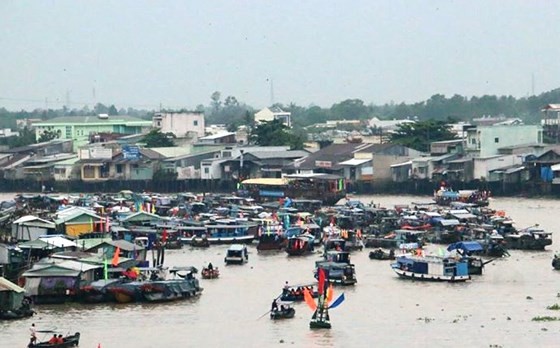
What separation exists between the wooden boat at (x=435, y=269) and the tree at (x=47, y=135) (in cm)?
3472

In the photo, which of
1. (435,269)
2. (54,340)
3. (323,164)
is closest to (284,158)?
(323,164)

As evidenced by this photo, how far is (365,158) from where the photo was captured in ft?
134

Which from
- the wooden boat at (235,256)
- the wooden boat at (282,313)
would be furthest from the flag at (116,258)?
the wooden boat at (282,313)

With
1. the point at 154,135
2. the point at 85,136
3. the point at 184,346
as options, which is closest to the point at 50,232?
the point at 184,346

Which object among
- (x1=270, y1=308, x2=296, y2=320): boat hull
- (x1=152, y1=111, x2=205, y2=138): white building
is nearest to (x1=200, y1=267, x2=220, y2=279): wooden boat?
(x1=270, y1=308, x2=296, y2=320): boat hull

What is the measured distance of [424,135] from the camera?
44219mm

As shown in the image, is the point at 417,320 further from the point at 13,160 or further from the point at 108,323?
the point at 13,160

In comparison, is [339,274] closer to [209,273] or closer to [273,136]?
[209,273]

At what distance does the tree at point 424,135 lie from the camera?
144 feet

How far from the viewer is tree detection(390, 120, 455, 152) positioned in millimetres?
43938

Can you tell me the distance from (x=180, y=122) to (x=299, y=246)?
28722mm

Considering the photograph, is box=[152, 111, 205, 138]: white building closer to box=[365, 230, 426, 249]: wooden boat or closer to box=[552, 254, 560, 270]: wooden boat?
box=[365, 230, 426, 249]: wooden boat

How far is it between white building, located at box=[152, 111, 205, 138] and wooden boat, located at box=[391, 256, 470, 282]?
3192 cm

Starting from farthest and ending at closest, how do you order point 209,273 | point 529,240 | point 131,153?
1. point 131,153
2. point 529,240
3. point 209,273
